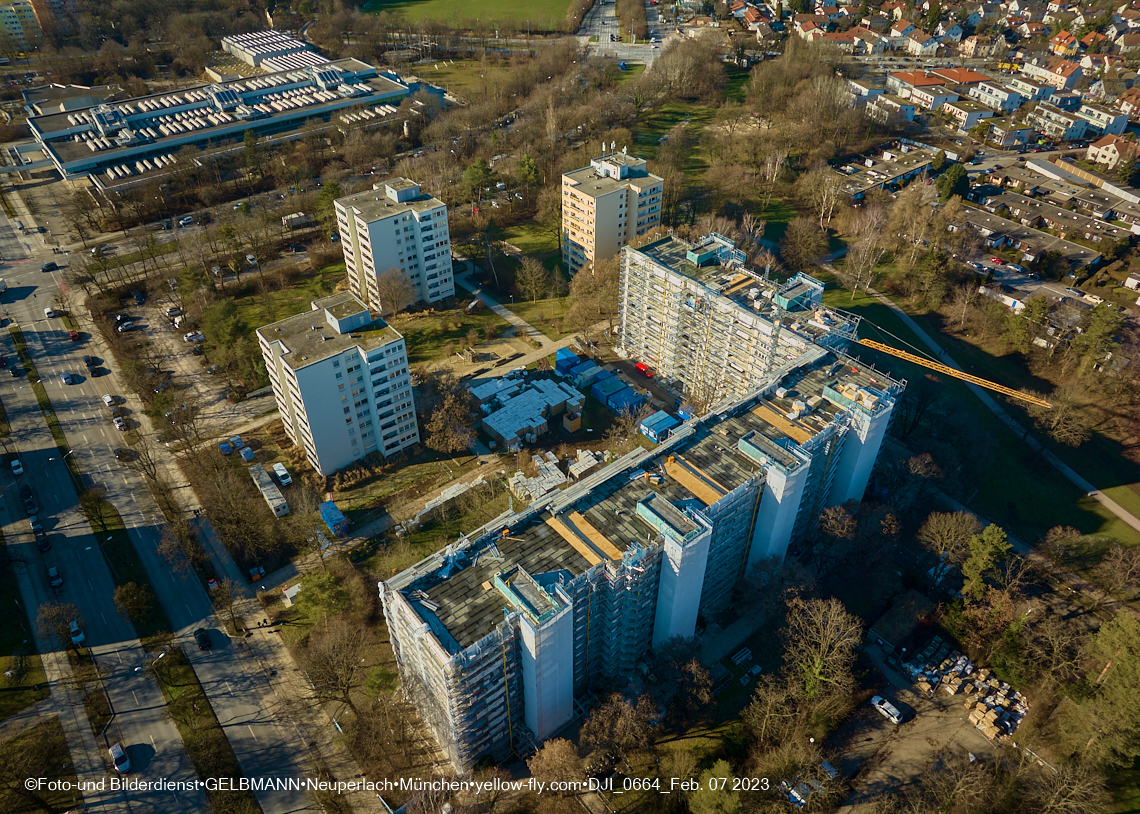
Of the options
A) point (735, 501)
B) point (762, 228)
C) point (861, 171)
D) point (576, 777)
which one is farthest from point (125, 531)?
point (861, 171)

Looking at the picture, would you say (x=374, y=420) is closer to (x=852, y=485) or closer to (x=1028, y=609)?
(x=852, y=485)

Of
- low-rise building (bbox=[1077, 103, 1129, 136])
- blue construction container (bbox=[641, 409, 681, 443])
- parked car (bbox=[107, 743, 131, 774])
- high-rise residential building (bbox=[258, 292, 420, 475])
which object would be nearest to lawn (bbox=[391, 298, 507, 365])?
high-rise residential building (bbox=[258, 292, 420, 475])

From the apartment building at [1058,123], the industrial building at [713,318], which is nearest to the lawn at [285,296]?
the industrial building at [713,318]

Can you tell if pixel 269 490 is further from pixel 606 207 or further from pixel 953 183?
pixel 953 183

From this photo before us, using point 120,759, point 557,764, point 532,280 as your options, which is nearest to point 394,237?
point 532,280

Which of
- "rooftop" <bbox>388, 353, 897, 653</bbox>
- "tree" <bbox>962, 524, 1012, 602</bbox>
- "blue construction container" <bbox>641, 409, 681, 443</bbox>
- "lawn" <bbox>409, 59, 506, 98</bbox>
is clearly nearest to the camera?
"rooftop" <bbox>388, 353, 897, 653</bbox>

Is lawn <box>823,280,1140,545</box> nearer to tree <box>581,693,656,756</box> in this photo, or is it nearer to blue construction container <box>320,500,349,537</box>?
tree <box>581,693,656,756</box>
